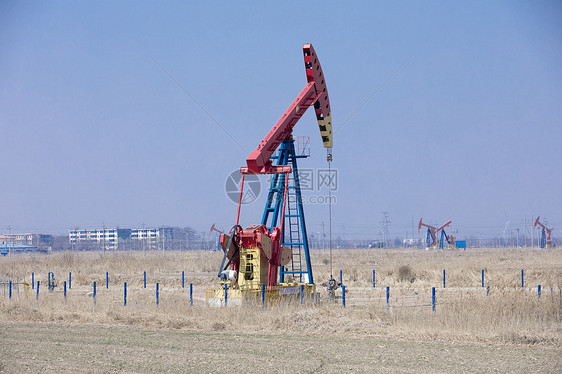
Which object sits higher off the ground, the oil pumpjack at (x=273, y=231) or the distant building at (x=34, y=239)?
the oil pumpjack at (x=273, y=231)

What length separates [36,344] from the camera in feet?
40.9

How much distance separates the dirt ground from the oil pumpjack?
3.85 meters

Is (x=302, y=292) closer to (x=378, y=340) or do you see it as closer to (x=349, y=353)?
(x=378, y=340)

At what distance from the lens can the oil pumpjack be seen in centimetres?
1781

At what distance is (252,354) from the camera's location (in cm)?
1123

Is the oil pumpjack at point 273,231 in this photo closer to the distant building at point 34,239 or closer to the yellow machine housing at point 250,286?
the yellow machine housing at point 250,286

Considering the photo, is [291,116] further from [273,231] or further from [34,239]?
[34,239]

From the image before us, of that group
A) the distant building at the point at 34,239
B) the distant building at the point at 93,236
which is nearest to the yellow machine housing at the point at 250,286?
the distant building at the point at 93,236

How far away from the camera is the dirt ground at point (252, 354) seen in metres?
9.95

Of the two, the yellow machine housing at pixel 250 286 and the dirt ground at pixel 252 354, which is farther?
the yellow machine housing at pixel 250 286

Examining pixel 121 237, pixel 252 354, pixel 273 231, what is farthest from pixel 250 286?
pixel 121 237

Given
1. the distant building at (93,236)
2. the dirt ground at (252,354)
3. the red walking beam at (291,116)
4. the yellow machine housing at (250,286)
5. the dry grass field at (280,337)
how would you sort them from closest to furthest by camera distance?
1. the dirt ground at (252,354)
2. the dry grass field at (280,337)
3. the yellow machine housing at (250,286)
4. the red walking beam at (291,116)
5. the distant building at (93,236)

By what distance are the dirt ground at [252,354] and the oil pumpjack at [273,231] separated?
3850 millimetres

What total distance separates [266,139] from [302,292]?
4.97m
